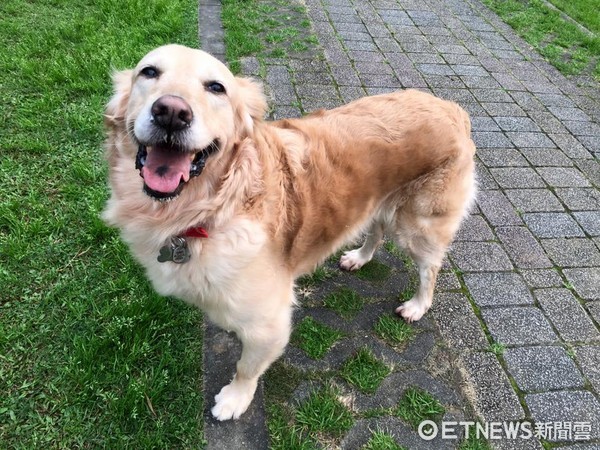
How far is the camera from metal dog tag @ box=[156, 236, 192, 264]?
2.00 metres

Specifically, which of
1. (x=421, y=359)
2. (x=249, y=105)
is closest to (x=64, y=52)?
(x=249, y=105)

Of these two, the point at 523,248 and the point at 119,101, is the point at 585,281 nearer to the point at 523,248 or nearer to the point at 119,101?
the point at 523,248

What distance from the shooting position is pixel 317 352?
2748 mm

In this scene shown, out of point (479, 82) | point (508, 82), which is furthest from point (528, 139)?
point (508, 82)

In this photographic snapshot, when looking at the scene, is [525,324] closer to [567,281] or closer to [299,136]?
[567,281]

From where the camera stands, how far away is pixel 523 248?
365 cm

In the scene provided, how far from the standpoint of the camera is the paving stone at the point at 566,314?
3.05 meters

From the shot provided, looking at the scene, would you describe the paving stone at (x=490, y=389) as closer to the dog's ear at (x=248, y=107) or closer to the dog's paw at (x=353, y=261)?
the dog's paw at (x=353, y=261)

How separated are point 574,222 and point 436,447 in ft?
8.62

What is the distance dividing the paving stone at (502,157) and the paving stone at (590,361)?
213 centimetres

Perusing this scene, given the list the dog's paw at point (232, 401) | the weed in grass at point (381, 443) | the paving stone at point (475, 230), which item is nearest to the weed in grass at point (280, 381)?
the dog's paw at point (232, 401)

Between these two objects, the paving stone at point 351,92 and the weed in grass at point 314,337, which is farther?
the paving stone at point 351,92

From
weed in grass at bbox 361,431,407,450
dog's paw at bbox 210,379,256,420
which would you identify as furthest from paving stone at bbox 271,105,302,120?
weed in grass at bbox 361,431,407,450

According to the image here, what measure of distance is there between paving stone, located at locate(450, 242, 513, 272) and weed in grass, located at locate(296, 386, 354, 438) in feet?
5.18
